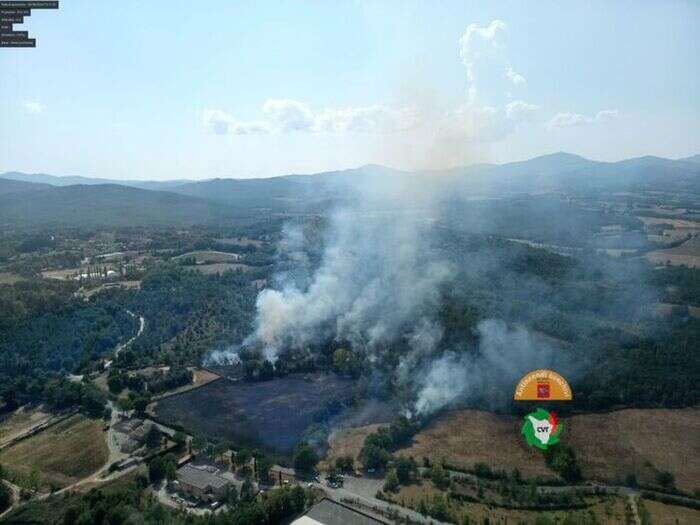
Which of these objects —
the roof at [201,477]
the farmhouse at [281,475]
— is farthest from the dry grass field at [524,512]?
the roof at [201,477]

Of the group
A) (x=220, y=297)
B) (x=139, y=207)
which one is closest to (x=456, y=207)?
(x=220, y=297)

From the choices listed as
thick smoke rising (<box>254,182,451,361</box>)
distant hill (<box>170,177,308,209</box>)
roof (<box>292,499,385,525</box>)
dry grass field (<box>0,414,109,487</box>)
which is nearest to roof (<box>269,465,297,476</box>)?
roof (<box>292,499,385,525</box>)

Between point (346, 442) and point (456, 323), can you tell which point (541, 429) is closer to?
point (346, 442)

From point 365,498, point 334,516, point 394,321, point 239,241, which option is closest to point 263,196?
point 239,241

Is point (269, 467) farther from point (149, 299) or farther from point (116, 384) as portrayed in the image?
point (149, 299)

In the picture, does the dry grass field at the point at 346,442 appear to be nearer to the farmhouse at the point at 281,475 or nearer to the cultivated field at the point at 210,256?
the farmhouse at the point at 281,475

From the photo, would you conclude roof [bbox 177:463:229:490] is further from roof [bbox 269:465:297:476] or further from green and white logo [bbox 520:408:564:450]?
green and white logo [bbox 520:408:564:450]
